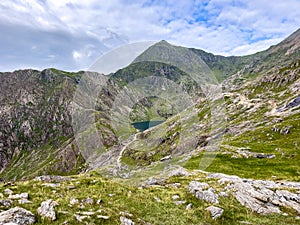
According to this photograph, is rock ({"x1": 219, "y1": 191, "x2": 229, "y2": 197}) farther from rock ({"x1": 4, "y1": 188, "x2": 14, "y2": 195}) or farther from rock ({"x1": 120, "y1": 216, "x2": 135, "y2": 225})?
rock ({"x1": 4, "y1": 188, "x2": 14, "y2": 195})

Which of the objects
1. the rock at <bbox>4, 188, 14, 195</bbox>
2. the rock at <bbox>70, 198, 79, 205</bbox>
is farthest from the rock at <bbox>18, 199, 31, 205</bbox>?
the rock at <bbox>70, 198, 79, 205</bbox>

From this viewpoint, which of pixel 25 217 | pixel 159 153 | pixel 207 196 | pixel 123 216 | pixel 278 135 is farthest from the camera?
pixel 159 153

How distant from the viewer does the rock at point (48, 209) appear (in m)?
19.5

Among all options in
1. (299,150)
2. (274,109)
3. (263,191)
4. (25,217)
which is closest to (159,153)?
(274,109)

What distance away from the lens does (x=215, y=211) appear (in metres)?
24.0

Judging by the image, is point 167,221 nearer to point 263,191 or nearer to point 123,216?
point 123,216

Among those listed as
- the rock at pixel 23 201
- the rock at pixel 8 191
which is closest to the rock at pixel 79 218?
the rock at pixel 23 201

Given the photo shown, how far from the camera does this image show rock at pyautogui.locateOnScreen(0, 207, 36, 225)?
17812 millimetres

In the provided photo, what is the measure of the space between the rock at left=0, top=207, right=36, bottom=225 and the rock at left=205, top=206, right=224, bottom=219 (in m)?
17.4

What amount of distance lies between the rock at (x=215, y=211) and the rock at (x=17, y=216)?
57.2 feet

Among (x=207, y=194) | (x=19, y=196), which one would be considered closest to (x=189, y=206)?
(x=207, y=194)

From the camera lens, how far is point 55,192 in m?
26.1

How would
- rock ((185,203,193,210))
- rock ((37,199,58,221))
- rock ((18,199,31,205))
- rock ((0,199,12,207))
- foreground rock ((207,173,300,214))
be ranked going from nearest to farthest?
rock ((37,199,58,221))
rock ((0,199,12,207))
rock ((18,199,31,205))
rock ((185,203,193,210))
foreground rock ((207,173,300,214))

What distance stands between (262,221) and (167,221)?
9.89 meters
